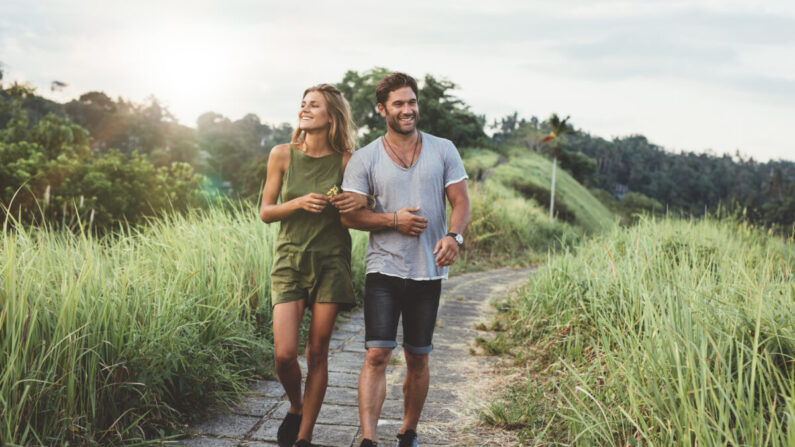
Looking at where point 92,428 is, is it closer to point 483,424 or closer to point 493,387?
point 483,424

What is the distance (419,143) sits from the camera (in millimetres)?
2768

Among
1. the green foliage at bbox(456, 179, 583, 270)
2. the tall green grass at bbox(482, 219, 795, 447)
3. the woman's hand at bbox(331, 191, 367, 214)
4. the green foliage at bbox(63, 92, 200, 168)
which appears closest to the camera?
the tall green grass at bbox(482, 219, 795, 447)

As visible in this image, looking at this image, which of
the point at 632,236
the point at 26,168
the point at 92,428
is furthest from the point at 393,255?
the point at 26,168

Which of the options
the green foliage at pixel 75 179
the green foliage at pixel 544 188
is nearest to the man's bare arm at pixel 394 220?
the green foliage at pixel 75 179

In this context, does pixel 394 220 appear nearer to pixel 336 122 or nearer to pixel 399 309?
pixel 399 309

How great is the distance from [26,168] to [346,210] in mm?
17850

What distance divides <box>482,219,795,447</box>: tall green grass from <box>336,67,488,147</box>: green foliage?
25.1 meters

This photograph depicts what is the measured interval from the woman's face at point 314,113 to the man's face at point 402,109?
349 mm

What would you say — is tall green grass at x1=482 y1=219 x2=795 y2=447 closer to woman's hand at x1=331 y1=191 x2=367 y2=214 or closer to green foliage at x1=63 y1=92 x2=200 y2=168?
woman's hand at x1=331 y1=191 x2=367 y2=214

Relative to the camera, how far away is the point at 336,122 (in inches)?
113

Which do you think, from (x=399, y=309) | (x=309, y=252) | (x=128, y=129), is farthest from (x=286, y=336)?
(x=128, y=129)

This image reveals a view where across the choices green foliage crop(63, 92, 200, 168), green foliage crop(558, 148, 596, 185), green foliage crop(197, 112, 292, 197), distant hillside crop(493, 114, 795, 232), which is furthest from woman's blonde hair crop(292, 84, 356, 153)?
distant hillside crop(493, 114, 795, 232)

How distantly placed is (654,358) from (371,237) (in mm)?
1365

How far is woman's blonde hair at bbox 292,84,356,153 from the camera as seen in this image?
9.36 ft
